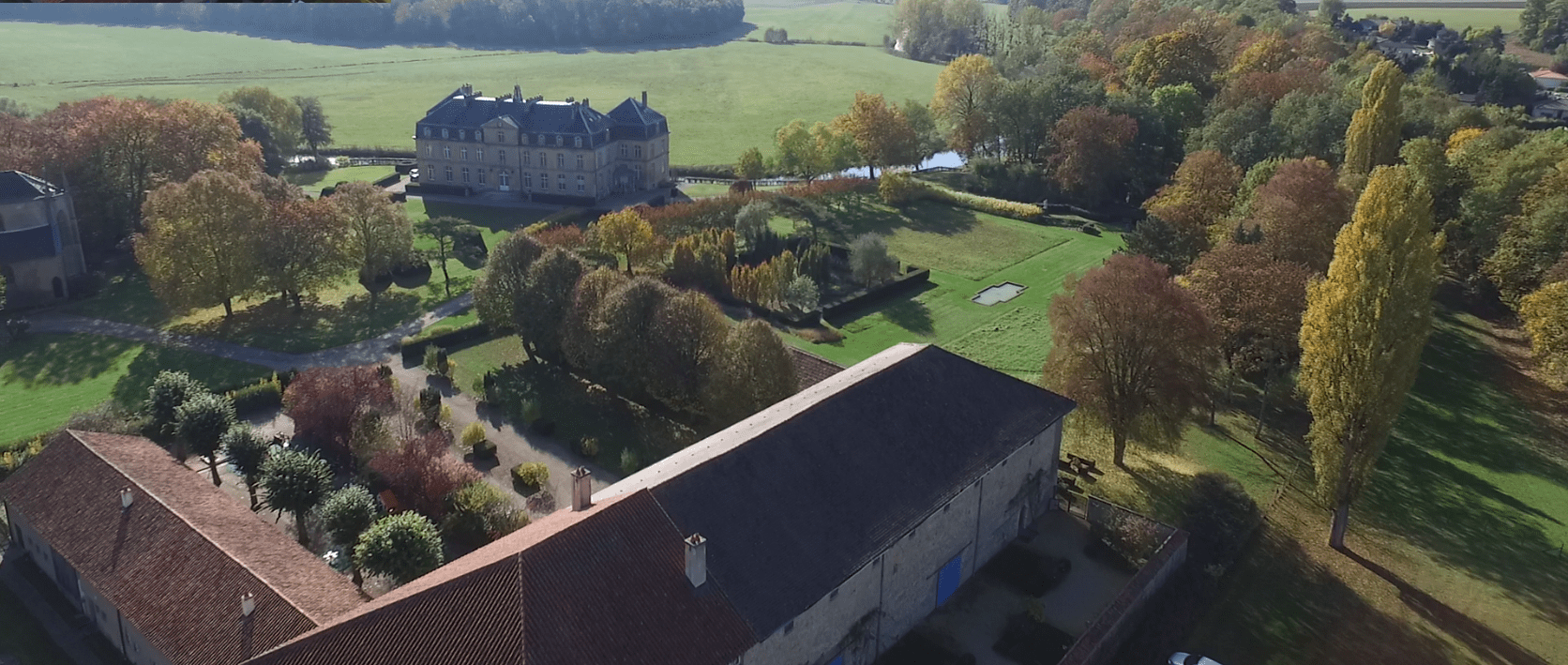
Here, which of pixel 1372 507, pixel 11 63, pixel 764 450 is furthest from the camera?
pixel 11 63

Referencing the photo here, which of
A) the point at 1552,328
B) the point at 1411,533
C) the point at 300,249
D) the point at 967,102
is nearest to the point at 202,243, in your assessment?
the point at 300,249

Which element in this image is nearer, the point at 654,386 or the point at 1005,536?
the point at 1005,536

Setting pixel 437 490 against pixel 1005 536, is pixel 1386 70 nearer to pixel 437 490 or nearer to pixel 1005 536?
pixel 1005 536

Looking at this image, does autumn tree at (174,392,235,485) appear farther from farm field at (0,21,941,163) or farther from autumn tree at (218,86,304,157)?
farm field at (0,21,941,163)

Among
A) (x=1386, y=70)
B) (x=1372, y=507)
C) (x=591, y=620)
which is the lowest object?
(x=1372, y=507)

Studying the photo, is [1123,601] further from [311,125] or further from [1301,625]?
[311,125]

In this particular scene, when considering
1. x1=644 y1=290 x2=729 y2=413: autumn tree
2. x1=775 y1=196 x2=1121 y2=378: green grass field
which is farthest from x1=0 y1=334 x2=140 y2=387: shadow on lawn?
x1=775 y1=196 x2=1121 y2=378: green grass field

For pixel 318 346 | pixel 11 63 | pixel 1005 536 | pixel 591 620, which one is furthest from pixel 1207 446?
pixel 11 63
